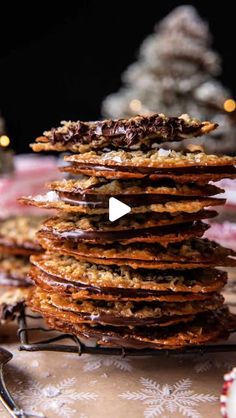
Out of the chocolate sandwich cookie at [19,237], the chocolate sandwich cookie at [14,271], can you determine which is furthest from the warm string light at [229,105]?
the chocolate sandwich cookie at [14,271]

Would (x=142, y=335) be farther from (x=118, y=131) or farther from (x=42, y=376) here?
(x=118, y=131)

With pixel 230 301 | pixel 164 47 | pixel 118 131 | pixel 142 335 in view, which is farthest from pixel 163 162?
pixel 164 47

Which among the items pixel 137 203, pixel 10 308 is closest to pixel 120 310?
pixel 137 203

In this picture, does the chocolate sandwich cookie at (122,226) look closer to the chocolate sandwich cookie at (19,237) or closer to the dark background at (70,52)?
the chocolate sandwich cookie at (19,237)

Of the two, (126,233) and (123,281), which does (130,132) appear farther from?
(123,281)

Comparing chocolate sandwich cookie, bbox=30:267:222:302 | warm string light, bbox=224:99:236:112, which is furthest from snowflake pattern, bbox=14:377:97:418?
warm string light, bbox=224:99:236:112

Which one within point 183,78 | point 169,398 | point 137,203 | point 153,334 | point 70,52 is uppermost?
point 70,52

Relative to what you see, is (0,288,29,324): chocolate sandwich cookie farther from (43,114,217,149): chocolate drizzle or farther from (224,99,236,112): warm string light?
(224,99,236,112): warm string light
